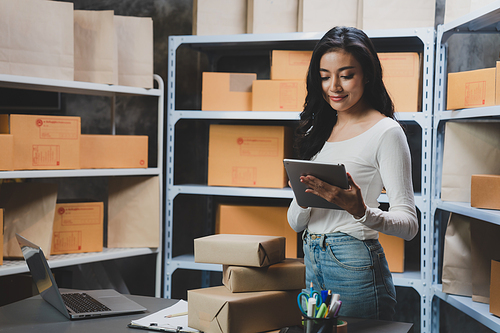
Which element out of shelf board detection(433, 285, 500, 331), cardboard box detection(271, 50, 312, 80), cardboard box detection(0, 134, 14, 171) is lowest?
shelf board detection(433, 285, 500, 331)

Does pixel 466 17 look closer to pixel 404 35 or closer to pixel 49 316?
pixel 404 35

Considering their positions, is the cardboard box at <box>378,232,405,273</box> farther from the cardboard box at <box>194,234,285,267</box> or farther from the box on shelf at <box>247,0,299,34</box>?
the cardboard box at <box>194,234,285,267</box>

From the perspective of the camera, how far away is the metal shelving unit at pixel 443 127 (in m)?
1.91

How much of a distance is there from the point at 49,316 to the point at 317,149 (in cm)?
96

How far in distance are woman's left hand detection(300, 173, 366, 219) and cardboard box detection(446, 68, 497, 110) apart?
105 cm

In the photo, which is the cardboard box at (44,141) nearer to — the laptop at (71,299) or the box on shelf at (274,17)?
the laptop at (71,299)

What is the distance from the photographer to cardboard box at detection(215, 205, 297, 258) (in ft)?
8.28

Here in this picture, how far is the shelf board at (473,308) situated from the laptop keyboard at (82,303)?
147cm

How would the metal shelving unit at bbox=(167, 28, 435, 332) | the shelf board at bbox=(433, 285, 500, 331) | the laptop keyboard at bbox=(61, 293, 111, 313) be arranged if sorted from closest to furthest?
the laptop keyboard at bbox=(61, 293, 111, 313)
the shelf board at bbox=(433, 285, 500, 331)
the metal shelving unit at bbox=(167, 28, 435, 332)

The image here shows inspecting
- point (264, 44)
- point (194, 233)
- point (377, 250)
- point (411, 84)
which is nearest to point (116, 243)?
point (194, 233)

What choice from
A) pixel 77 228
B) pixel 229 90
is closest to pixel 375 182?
pixel 229 90

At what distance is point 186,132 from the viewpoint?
306 centimetres

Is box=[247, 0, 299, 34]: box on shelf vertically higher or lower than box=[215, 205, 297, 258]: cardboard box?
higher

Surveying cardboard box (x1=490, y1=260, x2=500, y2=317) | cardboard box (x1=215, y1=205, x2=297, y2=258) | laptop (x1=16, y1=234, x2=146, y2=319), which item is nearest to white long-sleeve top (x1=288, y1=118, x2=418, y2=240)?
laptop (x1=16, y1=234, x2=146, y2=319)
